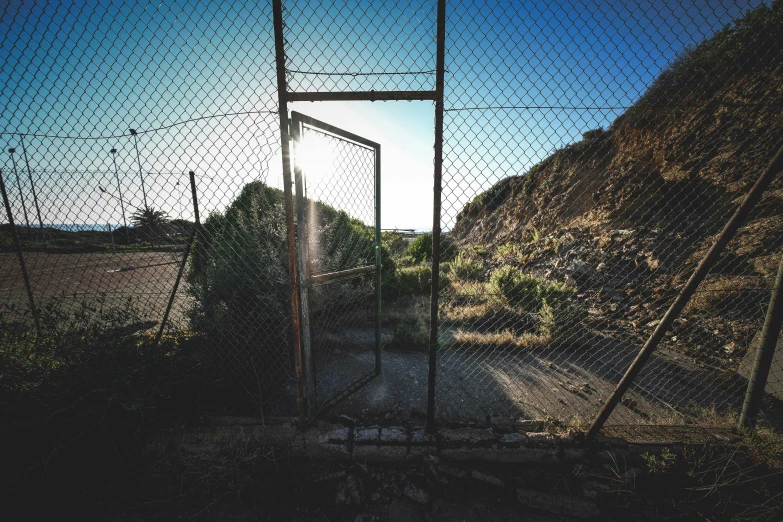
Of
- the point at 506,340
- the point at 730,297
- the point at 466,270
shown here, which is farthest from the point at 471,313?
the point at 730,297

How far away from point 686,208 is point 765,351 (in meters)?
5.85

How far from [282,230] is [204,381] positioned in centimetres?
215

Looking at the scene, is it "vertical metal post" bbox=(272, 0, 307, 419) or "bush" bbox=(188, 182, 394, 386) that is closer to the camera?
"vertical metal post" bbox=(272, 0, 307, 419)

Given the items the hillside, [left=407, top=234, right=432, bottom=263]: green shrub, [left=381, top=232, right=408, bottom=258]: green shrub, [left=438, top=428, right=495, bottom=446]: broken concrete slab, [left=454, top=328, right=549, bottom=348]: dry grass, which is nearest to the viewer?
[left=438, top=428, right=495, bottom=446]: broken concrete slab

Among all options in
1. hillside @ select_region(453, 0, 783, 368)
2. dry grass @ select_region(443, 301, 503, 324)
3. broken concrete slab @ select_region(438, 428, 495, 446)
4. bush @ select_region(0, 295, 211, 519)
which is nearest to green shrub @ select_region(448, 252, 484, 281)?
hillside @ select_region(453, 0, 783, 368)

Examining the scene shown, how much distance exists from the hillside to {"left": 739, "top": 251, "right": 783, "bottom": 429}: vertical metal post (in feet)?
0.80

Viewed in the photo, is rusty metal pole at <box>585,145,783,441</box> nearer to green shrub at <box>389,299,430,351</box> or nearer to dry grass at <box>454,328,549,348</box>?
dry grass at <box>454,328,549,348</box>

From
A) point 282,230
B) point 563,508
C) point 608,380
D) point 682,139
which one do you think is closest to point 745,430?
point 608,380

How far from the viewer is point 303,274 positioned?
2217 millimetres

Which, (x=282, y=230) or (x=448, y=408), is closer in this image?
(x=448, y=408)

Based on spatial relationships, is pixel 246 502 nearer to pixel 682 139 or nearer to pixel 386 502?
pixel 386 502

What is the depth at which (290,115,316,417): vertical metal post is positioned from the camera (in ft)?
6.91

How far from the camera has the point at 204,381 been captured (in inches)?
103

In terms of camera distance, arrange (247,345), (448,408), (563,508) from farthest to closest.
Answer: (247,345), (448,408), (563,508)
